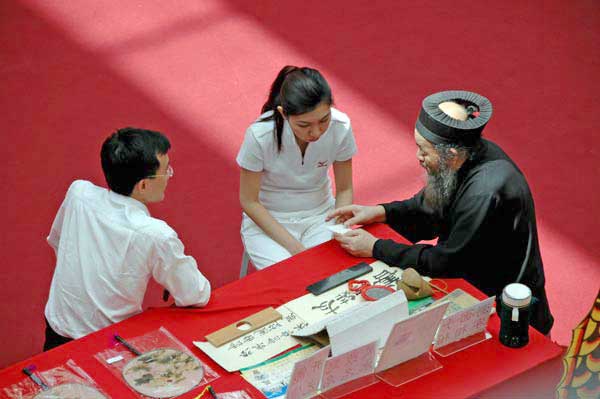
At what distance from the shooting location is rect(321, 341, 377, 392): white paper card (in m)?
2.86

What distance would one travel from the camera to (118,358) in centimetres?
307

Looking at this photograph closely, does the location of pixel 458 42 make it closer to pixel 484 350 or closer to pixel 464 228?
pixel 464 228

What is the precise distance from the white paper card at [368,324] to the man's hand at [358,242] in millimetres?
523

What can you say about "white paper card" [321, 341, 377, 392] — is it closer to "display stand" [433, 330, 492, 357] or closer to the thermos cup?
"display stand" [433, 330, 492, 357]

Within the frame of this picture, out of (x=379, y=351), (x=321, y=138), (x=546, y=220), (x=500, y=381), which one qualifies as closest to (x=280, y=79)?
(x=321, y=138)

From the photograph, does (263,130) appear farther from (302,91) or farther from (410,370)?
(410,370)

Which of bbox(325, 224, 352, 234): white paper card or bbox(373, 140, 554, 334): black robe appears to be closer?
bbox(373, 140, 554, 334): black robe

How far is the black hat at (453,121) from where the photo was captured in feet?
11.2

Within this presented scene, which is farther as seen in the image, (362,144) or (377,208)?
(362,144)

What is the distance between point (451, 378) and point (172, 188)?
101 inches

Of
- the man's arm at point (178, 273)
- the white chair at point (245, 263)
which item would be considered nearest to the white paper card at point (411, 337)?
the man's arm at point (178, 273)

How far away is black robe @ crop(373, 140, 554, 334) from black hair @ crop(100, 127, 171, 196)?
973mm

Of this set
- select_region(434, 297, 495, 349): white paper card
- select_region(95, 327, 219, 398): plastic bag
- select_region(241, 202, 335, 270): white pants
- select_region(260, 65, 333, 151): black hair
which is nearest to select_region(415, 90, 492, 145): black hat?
select_region(260, 65, 333, 151): black hair

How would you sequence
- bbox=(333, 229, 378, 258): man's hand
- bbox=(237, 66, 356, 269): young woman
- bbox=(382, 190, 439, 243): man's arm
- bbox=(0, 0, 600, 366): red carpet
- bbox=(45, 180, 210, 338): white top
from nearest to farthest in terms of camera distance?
1. bbox=(45, 180, 210, 338): white top
2. bbox=(333, 229, 378, 258): man's hand
3. bbox=(237, 66, 356, 269): young woman
4. bbox=(382, 190, 439, 243): man's arm
5. bbox=(0, 0, 600, 366): red carpet
